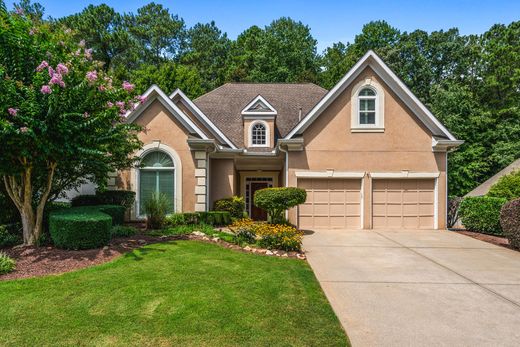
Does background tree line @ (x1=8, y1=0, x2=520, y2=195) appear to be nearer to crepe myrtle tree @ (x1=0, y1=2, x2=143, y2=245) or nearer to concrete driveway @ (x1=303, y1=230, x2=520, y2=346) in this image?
concrete driveway @ (x1=303, y1=230, x2=520, y2=346)

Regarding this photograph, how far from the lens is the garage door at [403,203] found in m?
13.5

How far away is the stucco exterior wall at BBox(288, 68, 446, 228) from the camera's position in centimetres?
1341

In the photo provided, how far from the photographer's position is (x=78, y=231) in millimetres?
7664

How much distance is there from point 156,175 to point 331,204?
7.30m

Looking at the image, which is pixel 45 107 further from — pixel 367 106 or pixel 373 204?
pixel 373 204

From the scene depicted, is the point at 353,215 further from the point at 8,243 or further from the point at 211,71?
the point at 211,71

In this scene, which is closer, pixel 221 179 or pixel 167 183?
pixel 167 183

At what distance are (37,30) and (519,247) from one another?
46.1ft

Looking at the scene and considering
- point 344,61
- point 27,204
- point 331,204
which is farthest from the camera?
point 344,61

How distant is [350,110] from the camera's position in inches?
529

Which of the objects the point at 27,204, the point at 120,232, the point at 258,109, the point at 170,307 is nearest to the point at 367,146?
the point at 258,109

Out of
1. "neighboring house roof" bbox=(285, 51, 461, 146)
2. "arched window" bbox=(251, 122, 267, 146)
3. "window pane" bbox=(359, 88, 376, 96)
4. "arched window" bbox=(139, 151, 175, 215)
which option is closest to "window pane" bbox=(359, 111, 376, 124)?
"window pane" bbox=(359, 88, 376, 96)

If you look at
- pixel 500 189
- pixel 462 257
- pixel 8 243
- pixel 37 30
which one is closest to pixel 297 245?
pixel 462 257

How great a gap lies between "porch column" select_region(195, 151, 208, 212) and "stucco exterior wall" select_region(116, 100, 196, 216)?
0.57ft
